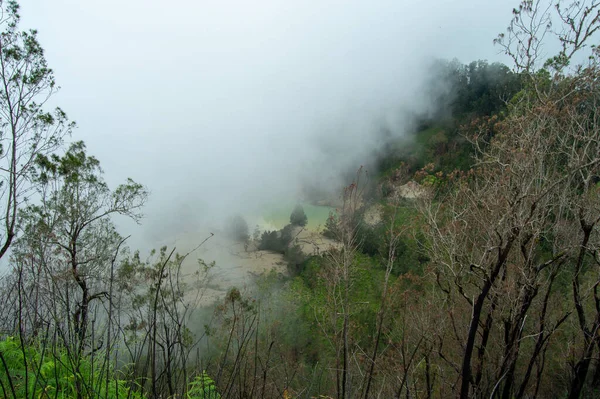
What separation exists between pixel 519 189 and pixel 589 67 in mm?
2685

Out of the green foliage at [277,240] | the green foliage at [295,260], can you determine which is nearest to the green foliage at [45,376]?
the green foliage at [295,260]

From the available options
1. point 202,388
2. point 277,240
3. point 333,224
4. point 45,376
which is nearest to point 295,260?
point 277,240

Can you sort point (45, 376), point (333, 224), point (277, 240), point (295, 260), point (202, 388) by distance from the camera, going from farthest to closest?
point (277, 240) → point (295, 260) → point (333, 224) → point (202, 388) → point (45, 376)

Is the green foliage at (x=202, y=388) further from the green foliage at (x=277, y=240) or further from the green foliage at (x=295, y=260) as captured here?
the green foliage at (x=277, y=240)

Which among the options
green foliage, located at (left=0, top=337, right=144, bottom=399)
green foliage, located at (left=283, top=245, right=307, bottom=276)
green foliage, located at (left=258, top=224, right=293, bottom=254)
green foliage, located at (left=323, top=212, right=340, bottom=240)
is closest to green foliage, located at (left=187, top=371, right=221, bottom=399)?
green foliage, located at (left=0, top=337, right=144, bottom=399)

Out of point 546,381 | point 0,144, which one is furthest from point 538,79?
point 0,144

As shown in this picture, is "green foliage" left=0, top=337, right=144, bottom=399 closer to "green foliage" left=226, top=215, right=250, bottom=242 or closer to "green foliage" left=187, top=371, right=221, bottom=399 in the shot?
"green foliage" left=187, top=371, right=221, bottom=399

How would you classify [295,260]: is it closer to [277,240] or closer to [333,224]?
[277,240]

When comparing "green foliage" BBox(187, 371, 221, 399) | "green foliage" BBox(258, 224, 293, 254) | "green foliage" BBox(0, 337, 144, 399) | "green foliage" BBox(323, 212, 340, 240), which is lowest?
"green foliage" BBox(187, 371, 221, 399)

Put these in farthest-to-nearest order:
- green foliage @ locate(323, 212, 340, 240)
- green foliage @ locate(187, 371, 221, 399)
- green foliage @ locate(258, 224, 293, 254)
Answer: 1. green foliage @ locate(258, 224, 293, 254)
2. green foliage @ locate(323, 212, 340, 240)
3. green foliage @ locate(187, 371, 221, 399)

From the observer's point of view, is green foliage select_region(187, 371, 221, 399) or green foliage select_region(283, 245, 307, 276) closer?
green foliage select_region(187, 371, 221, 399)

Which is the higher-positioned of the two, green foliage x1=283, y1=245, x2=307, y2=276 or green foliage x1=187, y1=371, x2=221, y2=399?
green foliage x1=283, y1=245, x2=307, y2=276

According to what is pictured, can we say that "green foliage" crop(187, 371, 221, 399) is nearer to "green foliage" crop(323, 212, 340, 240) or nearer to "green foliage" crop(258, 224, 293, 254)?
"green foliage" crop(323, 212, 340, 240)

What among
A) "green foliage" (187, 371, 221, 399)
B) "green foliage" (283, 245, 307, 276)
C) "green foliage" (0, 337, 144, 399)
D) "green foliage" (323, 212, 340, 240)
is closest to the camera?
"green foliage" (0, 337, 144, 399)
